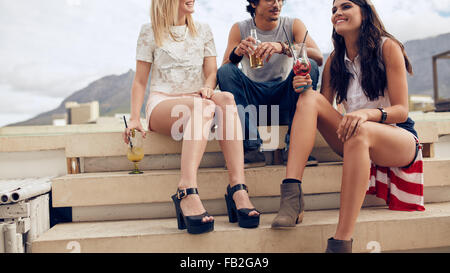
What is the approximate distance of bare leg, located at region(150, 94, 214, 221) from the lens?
1.28 m

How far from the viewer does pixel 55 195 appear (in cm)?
151

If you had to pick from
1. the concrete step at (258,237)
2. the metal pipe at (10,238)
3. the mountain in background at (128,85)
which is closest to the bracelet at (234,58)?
the concrete step at (258,237)

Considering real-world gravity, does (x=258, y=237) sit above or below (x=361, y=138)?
below

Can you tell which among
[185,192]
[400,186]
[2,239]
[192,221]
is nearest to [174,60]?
[185,192]

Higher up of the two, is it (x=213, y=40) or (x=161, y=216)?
(x=213, y=40)

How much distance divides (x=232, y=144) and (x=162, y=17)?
0.84m

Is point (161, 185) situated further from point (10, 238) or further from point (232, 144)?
point (10, 238)

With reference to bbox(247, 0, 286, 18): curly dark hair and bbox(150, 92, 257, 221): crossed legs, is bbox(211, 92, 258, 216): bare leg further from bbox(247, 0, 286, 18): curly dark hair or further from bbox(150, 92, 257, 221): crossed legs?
bbox(247, 0, 286, 18): curly dark hair

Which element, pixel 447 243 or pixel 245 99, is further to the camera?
pixel 245 99

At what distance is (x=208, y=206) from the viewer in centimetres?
159

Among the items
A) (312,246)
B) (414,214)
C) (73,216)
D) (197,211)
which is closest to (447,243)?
(414,214)

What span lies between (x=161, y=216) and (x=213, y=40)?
1030 millimetres

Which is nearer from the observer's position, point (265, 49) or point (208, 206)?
point (265, 49)
